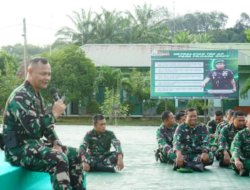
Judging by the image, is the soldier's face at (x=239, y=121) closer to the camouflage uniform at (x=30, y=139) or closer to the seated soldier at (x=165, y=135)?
the seated soldier at (x=165, y=135)

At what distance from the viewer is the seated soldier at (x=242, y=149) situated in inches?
296

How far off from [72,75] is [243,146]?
69.5 ft

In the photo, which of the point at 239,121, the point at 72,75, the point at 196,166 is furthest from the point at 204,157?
the point at 72,75

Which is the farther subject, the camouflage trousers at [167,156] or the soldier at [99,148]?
the camouflage trousers at [167,156]

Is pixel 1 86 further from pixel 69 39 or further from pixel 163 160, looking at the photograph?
pixel 163 160

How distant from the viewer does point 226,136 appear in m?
8.76

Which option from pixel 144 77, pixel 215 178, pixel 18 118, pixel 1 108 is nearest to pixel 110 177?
pixel 215 178

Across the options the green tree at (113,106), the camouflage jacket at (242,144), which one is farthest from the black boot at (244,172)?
the green tree at (113,106)

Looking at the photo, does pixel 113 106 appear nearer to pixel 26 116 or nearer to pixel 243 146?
pixel 243 146

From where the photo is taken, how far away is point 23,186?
15.2 feet

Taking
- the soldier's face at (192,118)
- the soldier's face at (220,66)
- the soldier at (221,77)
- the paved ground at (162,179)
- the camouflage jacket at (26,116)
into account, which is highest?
the soldier's face at (220,66)

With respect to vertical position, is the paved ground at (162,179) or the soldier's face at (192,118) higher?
the soldier's face at (192,118)

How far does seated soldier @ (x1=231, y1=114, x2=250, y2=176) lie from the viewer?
24.7ft

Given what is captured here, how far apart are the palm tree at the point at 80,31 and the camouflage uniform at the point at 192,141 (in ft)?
117
